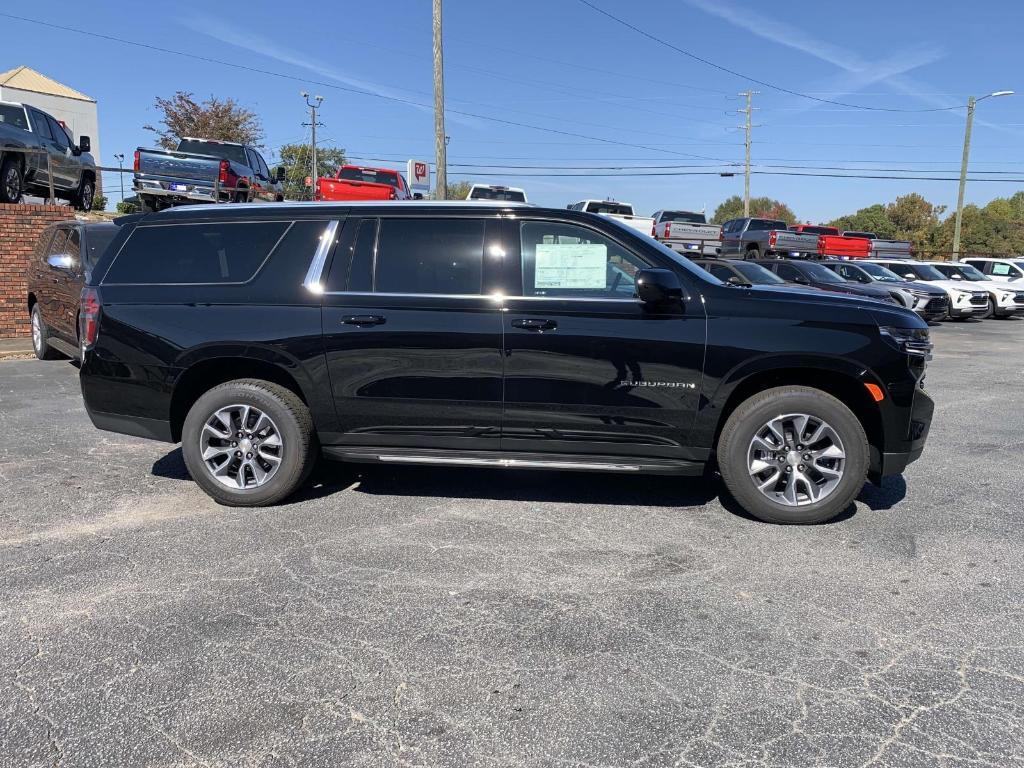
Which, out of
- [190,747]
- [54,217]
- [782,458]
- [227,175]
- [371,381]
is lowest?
[190,747]

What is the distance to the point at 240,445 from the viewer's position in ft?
16.1

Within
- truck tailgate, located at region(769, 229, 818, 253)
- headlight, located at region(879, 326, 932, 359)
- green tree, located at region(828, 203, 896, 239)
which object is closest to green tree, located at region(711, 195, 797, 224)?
green tree, located at region(828, 203, 896, 239)

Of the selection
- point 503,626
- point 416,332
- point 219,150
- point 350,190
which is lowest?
point 503,626

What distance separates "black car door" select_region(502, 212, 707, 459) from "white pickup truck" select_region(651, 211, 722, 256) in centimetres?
2156

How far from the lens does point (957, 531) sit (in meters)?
A: 4.64

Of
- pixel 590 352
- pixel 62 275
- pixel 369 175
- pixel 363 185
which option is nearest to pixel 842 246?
pixel 369 175

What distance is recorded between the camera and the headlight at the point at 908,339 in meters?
4.53

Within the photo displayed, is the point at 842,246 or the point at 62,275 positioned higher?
the point at 842,246

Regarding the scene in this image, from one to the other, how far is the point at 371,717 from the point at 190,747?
60 centimetres

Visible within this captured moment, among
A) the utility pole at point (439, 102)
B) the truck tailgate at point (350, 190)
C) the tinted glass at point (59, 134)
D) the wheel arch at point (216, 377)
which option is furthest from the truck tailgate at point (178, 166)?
the wheel arch at point (216, 377)

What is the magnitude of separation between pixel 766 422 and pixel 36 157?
49.6 feet

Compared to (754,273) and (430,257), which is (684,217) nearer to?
(754,273)

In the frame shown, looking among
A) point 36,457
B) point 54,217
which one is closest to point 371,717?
point 36,457

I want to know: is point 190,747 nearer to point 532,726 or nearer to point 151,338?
point 532,726
